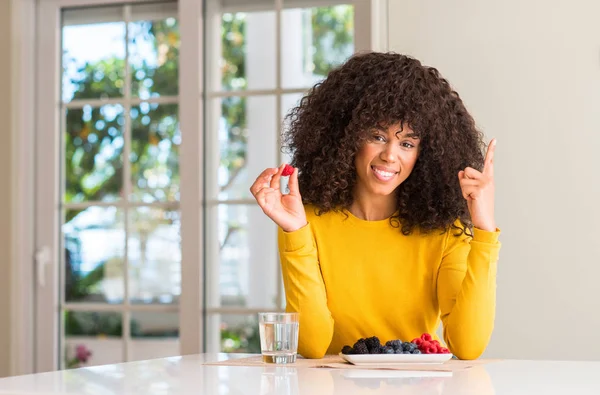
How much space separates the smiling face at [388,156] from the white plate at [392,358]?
1.95 ft

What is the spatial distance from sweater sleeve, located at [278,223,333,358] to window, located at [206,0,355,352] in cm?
152

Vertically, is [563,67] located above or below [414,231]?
above

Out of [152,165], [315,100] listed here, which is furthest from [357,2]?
[152,165]

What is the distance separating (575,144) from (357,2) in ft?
3.27

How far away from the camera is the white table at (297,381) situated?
132 cm

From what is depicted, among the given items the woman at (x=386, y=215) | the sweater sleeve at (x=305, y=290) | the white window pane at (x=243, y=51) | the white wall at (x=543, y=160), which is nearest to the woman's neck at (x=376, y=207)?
the woman at (x=386, y=215)

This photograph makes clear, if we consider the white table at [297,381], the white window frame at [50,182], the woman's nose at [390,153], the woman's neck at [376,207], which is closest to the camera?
the white table at [297,381]

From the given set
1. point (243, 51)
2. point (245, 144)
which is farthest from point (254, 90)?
point (243, 51)

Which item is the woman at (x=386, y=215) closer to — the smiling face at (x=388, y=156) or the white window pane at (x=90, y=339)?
the smiling face at (x=388, y=156)

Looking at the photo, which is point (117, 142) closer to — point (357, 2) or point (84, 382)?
point (357, 2)

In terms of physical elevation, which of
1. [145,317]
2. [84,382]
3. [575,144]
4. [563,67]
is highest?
[563,67]

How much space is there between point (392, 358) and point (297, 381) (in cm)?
32

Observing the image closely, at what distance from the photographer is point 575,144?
10.1ft

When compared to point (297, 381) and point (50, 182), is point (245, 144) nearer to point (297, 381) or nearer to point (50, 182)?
point (50, 182)
